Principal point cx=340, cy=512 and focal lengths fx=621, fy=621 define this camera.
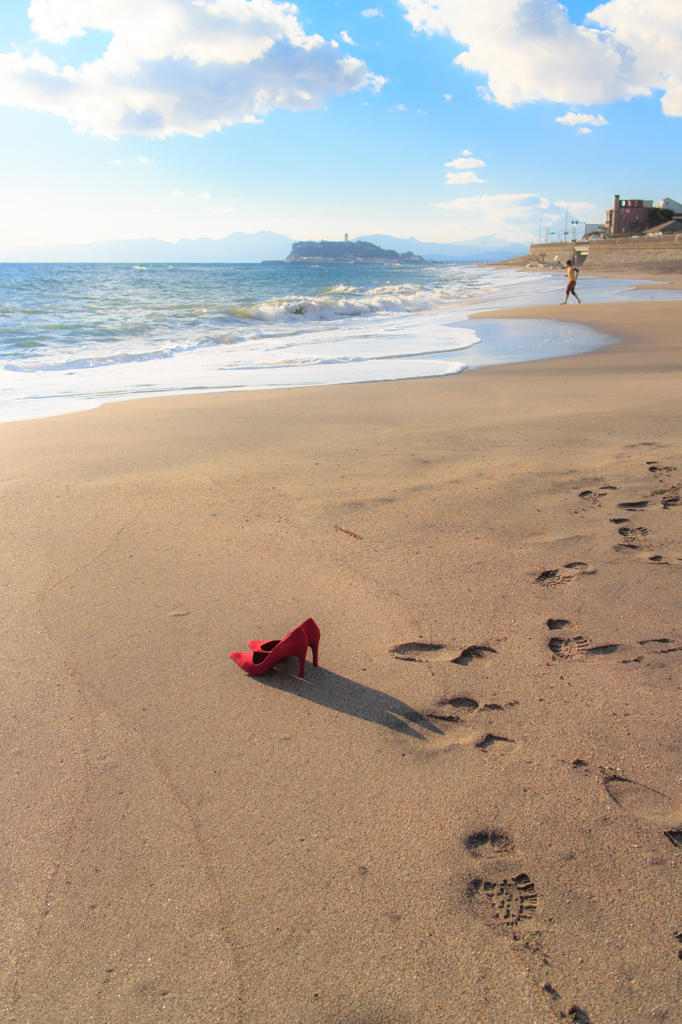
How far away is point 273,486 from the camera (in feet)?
13.1

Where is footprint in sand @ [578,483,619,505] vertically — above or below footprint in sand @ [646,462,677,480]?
below

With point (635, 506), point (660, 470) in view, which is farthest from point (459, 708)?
point (660, 470)

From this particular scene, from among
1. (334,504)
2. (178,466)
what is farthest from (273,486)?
(178,466)

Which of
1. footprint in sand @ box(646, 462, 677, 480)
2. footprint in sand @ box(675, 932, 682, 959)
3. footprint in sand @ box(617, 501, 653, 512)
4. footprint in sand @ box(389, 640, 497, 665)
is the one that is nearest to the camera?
footprint in sand @ box(675, 932, 682, 959)

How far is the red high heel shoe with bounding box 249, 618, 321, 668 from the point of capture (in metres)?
2.21

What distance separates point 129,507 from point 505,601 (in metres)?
2.29

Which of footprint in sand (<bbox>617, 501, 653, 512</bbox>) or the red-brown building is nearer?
footprint in sand (<bbox>617, 501, 653, 512</bbox>)

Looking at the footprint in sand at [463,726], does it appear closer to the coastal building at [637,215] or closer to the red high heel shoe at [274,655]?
the red high heel shoe at [274,655]

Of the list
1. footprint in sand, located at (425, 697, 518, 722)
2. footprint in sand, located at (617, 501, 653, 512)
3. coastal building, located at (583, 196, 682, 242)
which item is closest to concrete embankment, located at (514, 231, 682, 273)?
coastal building, located at (583, 196, 682, 242)

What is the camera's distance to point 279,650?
2176mm

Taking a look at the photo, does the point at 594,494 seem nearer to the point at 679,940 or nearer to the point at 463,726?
the point at 463,726

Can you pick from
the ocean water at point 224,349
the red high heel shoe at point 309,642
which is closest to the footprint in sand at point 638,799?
the red high heel shoe at point 309,642

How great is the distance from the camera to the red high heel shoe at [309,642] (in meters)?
2.21

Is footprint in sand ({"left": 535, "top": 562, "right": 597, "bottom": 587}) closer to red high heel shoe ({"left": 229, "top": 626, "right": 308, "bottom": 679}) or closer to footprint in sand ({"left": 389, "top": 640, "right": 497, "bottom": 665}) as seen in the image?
footprint in sand ({"left": 389, "top": 640, "right": 497, "bottom": 665})
